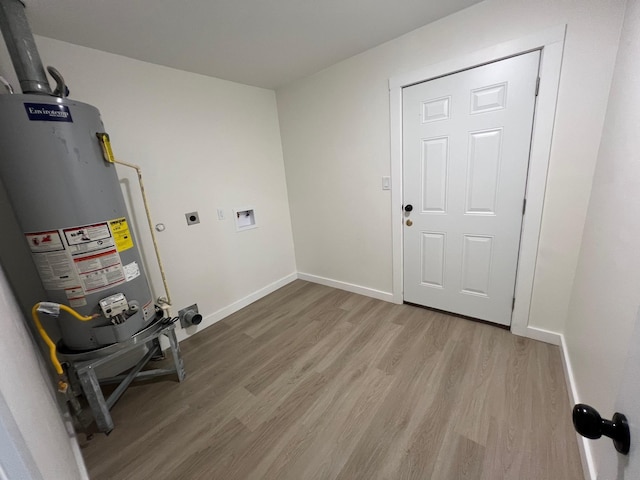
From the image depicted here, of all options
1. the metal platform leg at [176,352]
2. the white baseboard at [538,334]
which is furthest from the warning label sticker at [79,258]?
the white baseboard at [538,334]

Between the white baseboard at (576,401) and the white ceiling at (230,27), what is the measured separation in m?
2.34

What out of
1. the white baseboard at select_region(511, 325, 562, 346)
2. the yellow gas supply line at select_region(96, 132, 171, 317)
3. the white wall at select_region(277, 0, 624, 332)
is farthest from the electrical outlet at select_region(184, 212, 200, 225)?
the white baseboard at select_region(511, 325, 562, 346)

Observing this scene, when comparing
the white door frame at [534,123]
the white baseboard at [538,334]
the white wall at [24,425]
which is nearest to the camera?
the white wall at [24,425]

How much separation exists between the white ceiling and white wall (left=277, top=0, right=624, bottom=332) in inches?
7.5

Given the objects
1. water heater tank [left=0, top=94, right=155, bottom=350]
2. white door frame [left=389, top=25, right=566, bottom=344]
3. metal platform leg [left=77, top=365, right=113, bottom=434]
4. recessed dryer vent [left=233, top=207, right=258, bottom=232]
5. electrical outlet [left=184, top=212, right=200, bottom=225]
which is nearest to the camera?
water heater tank [left=0, top=94, right=155, bottom=350]

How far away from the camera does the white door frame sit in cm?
152

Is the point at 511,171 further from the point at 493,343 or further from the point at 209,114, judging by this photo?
the point at 209,114

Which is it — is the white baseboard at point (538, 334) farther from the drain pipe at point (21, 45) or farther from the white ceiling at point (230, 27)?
the drain pipe at point (21, 45)

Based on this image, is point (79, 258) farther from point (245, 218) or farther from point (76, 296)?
point (245, 218)

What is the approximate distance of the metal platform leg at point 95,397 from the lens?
4.44ft

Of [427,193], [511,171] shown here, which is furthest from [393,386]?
[511,171]

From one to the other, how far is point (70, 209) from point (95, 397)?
40.4 inches

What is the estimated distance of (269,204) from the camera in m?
2.94

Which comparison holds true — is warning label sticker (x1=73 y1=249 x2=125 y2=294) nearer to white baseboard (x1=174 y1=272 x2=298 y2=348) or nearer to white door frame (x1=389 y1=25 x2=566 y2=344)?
white baseboard (x1=174 y1=272 x2=298 y2=348)
